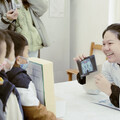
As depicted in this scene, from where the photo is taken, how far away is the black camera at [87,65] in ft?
5.43

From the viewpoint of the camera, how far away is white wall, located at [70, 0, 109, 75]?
3.79 m

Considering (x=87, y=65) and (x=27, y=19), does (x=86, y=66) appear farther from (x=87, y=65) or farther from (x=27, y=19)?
(x=27, y=19)

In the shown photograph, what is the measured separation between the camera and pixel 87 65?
170 centimetres

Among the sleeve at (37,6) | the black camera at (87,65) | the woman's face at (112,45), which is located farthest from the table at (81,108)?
the sleeve at (37,6)

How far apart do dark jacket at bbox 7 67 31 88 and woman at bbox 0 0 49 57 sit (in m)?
1.22

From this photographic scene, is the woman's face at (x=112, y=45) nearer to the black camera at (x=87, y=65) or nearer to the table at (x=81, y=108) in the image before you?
the black camera at (x=87, y=65)

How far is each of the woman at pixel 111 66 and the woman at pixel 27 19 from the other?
0.83 meters

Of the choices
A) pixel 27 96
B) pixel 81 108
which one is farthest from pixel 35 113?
pixel 81 108

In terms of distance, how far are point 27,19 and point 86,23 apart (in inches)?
68.6

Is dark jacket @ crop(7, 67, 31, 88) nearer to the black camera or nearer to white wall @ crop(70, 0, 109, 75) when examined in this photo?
the black camera

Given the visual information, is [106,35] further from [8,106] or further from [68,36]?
[68,36]

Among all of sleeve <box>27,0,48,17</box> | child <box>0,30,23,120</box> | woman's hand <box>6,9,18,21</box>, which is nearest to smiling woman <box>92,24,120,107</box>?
child <box>0,30,23,120</box>

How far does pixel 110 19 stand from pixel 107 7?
175 millimetres

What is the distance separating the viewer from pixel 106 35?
5.87 ft
